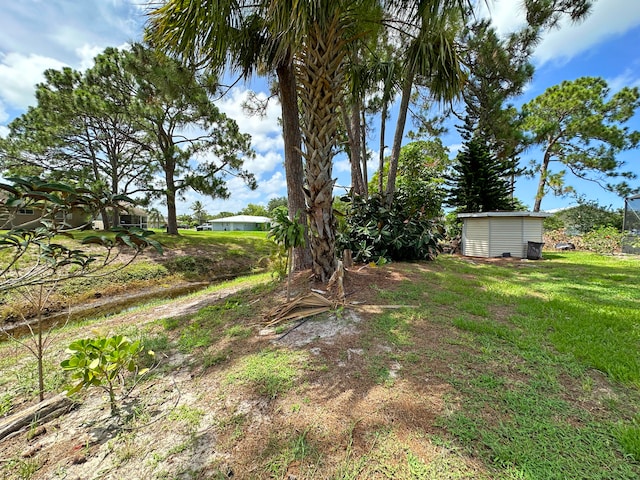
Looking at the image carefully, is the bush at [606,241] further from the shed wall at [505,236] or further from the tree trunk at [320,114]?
the tree trunk at [320,114]

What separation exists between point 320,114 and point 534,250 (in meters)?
9.84

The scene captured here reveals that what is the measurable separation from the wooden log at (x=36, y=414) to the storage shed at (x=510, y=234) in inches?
460

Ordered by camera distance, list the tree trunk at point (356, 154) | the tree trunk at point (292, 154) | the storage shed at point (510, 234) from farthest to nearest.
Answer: the storage shed at point (510, 234)
the tree trunk at point (356, 154)
the tree trunk at point (292, 154)

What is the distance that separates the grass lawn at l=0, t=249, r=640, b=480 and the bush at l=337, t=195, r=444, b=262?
9.45 ft

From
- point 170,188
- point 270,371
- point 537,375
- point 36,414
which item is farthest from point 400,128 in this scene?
point 170,188

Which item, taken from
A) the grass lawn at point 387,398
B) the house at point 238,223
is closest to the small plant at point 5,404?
the grass lawn at point 387,398

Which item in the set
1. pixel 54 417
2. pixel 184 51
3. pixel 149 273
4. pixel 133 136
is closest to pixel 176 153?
pixel 133 136

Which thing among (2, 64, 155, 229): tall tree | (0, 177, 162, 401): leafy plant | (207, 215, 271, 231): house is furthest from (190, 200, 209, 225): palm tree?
(0, 177, 162, 401): leafy plant

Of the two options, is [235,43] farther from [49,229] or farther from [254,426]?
[254,426]

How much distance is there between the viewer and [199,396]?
1920 mm

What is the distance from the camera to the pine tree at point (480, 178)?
1279cm

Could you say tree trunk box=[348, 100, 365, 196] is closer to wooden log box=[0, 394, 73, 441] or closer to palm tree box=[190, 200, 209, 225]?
wooden log box=[0, 394, 73, 441]

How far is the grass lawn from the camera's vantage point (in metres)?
1.33

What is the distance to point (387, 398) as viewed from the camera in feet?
5.64
